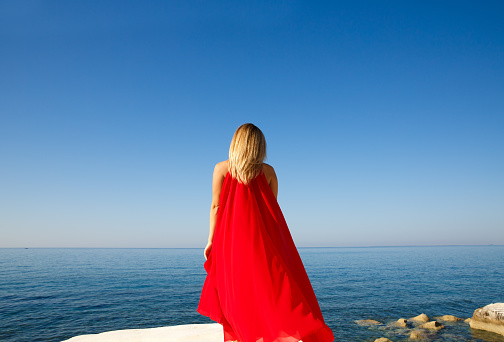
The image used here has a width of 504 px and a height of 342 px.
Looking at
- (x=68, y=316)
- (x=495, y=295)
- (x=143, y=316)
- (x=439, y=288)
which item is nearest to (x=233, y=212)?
(x=143, y=316)

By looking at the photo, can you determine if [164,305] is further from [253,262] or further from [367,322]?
[253,262]

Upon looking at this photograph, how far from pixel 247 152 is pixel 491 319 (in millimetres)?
16940

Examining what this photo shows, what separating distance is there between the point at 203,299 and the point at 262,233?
1.08 m

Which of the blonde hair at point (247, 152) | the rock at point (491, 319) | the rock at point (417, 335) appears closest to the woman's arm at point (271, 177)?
the blonde hair at point (247, 152)

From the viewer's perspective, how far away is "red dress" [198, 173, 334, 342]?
276 cm

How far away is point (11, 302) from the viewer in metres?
21.8

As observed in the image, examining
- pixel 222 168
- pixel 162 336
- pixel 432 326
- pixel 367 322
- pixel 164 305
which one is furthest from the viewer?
pixel 164 305

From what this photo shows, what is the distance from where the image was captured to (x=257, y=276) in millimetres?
2883

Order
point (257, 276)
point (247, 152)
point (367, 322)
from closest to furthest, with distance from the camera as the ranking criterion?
point (257, 276), point (247, 152), point (367, 322)

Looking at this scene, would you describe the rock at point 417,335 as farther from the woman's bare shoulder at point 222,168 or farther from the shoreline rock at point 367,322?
the woman's bare shoulder at point 222,168

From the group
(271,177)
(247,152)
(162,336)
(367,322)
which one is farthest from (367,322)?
(247,152)

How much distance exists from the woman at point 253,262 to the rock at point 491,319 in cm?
1590

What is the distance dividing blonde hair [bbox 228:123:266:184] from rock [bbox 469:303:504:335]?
1659cm

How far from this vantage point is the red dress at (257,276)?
2.76 meters
